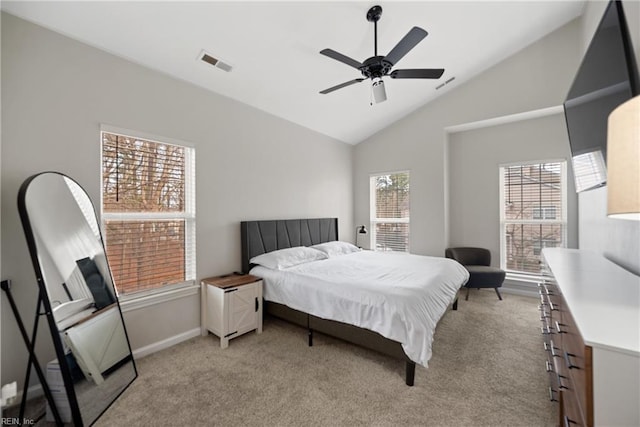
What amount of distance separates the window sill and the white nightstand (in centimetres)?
13

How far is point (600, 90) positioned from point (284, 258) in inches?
119

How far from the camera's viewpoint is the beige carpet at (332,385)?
176cm

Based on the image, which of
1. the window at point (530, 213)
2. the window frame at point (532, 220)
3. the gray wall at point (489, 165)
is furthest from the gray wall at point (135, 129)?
the window at point (530, 213)

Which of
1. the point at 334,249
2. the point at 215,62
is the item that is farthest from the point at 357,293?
the point at 215,62

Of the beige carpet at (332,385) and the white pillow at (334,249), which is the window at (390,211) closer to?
the white pillow at (334,249)

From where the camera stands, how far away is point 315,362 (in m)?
2.40

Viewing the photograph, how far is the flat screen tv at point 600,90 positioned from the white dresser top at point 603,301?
628 mm

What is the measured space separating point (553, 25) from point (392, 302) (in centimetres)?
428

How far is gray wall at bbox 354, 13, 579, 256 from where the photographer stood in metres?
3.62

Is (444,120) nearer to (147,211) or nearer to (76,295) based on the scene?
(147,211)

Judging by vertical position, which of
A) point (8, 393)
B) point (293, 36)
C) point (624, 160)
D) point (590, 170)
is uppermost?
point (293, 36)

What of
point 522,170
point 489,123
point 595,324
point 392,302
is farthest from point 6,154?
point 522,170

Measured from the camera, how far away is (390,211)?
5.32 m

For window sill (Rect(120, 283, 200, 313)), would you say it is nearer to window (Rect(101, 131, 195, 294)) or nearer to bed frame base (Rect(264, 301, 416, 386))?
window (Rect(101, 131, 195, 294))
